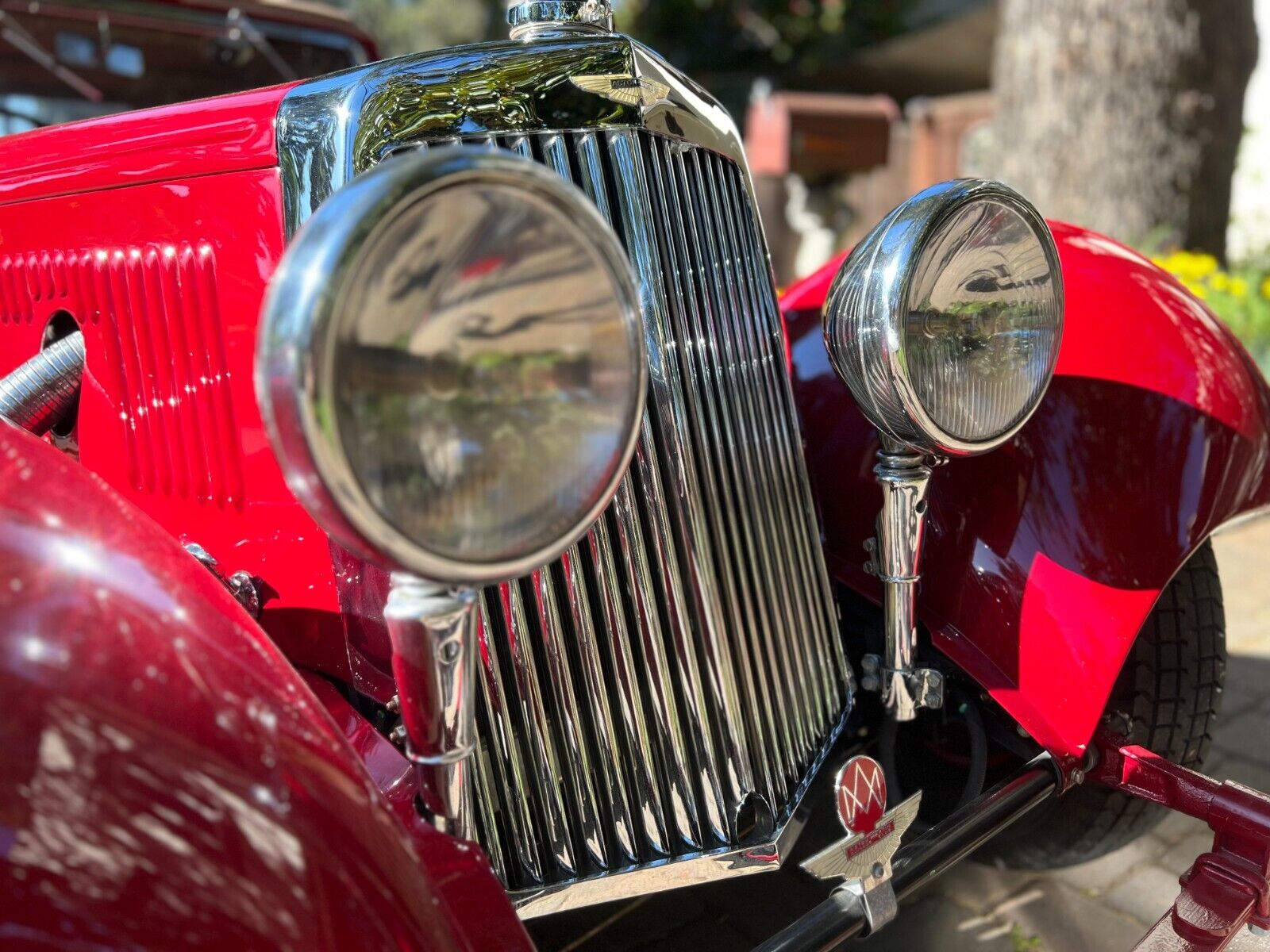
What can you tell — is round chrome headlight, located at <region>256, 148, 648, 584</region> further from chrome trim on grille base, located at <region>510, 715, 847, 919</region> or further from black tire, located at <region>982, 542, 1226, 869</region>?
black tire, located at <region>982, 542, 1226, 869</region>

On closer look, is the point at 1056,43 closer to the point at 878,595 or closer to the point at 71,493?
the point at 878,595

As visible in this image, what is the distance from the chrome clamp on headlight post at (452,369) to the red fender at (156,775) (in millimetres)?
148

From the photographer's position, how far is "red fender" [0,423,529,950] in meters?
0.72

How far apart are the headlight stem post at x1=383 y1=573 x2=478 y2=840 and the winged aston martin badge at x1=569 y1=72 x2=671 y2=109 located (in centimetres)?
60

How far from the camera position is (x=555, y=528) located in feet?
2.75

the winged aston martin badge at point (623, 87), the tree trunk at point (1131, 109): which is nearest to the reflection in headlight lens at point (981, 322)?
the winged aston martin badge at point (623, 87)

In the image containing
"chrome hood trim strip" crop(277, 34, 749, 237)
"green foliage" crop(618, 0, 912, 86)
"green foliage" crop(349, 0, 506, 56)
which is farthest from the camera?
"green foliage" crop(349, 0, 506, 56)

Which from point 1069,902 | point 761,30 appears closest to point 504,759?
point 1069,902

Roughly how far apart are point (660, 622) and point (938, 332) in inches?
18.8

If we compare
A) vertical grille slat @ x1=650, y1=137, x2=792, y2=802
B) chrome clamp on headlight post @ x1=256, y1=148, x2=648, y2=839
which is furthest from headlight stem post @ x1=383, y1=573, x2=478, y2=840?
vertical grille slat @ x1=650, y1=137, x2=792, y2=802

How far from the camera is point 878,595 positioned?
5.29ft

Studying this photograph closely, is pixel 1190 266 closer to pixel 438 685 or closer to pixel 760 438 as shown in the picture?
pixel 760 438

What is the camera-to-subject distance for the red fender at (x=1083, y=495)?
143cm

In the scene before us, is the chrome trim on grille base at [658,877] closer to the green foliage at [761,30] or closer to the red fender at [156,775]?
the red fender at [156,775]
